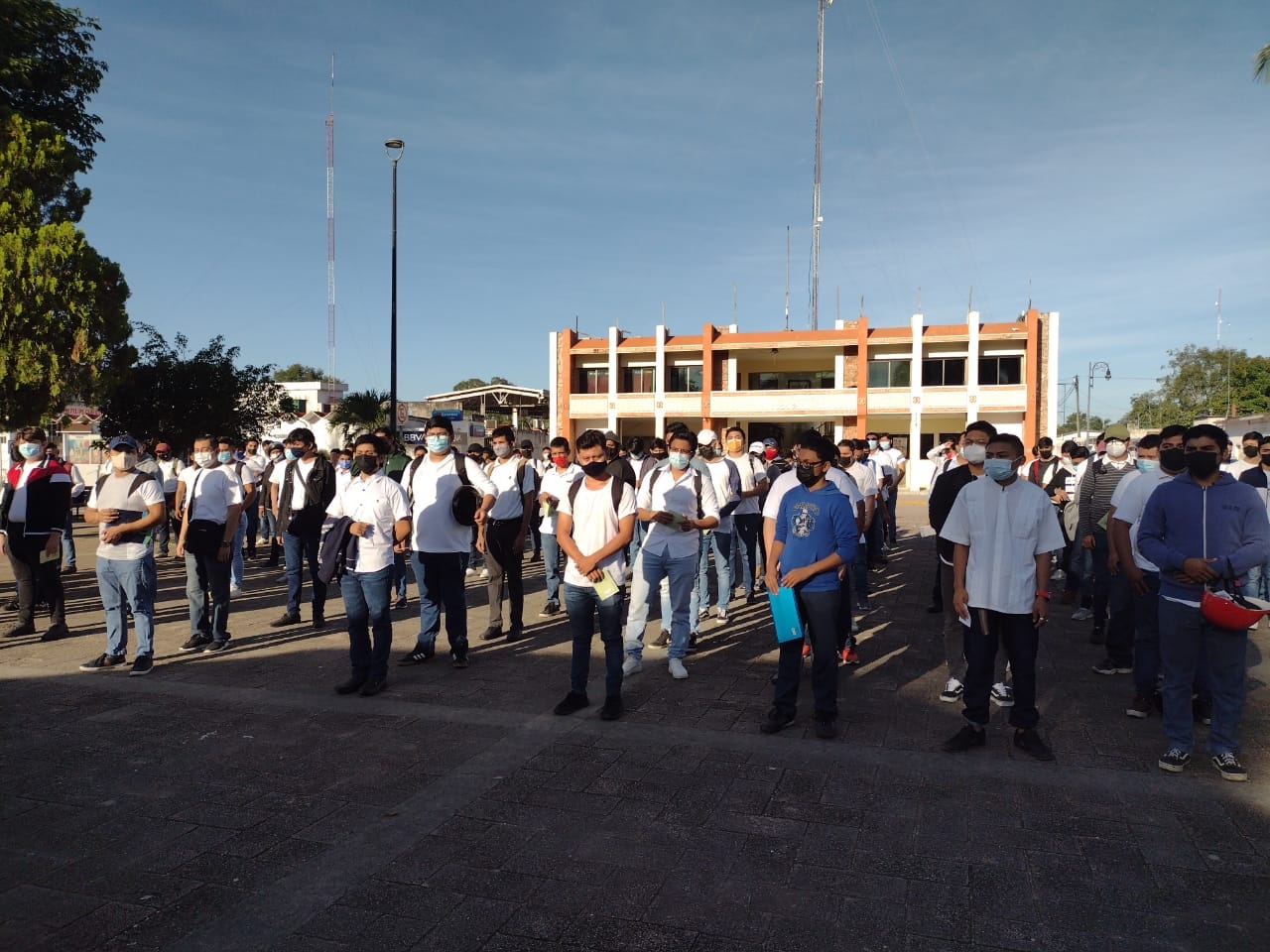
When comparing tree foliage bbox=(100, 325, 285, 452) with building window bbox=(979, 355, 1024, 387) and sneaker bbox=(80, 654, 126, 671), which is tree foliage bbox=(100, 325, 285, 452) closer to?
sneaker bbox=(80, 654, 126, 671)

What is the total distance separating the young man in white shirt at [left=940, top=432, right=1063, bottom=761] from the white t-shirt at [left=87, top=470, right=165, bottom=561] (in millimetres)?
6019

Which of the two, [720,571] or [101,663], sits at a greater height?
[720,571]

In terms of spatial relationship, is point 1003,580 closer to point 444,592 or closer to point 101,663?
point 444,592

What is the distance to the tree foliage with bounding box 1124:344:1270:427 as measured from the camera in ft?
190

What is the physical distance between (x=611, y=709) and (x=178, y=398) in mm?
17781

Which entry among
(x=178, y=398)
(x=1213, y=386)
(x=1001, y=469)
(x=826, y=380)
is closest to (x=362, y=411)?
(x=178, y=398)

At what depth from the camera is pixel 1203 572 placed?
4355mm

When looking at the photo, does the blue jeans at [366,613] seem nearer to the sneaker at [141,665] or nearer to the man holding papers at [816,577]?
the sneaker at [141,665]

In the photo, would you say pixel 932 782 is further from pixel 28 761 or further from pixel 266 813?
pixel 28 761

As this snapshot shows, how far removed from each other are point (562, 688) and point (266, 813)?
250 centimetres

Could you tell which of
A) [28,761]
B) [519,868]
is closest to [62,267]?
[28,761]

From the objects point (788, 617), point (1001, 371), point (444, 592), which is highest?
point (1001, 371)

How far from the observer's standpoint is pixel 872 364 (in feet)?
130

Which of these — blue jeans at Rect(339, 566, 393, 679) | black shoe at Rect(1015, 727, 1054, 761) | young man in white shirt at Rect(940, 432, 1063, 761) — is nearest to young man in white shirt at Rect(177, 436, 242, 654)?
blue jeans at Rect(339, 566, 393, 679)
